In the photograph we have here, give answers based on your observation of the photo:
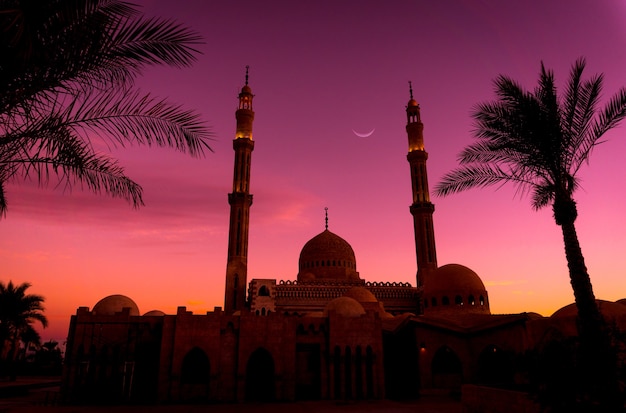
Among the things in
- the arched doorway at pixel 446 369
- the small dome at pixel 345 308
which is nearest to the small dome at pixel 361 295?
the arched doorway at pixel 446 369

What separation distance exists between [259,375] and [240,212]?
17.8 m

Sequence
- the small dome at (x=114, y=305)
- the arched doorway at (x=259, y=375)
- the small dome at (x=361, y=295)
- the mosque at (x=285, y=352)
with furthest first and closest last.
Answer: the small dome at (x=361, y=295)
the small dome at (x=114, y=305)
the arched doorway at (x=259, y=375)
the mosque at (x=285, y=352)

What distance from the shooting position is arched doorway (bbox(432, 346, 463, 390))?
2241 cm

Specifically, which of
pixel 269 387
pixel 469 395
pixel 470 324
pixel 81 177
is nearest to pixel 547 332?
pixel 470 324

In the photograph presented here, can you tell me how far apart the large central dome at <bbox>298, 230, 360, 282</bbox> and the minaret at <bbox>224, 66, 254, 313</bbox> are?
692 cm

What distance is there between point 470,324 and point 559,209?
14260 mm

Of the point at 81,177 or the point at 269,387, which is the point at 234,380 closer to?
the point at 269,387

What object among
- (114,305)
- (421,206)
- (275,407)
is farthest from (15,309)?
(421,206)

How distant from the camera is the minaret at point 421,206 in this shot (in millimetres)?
38156

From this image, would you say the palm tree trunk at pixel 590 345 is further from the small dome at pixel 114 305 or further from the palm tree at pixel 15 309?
the palm tree at pixel 15 309

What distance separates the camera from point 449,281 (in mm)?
28188

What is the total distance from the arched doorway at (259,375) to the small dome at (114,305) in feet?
23.8

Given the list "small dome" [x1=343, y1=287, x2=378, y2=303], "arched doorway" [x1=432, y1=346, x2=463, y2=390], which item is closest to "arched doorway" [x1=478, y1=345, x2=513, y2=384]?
"arched doorway" [x1=432, y1=346, x2=463, y2=390]

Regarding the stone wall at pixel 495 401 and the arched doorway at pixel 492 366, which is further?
the arched doorway at pixel 492 366
